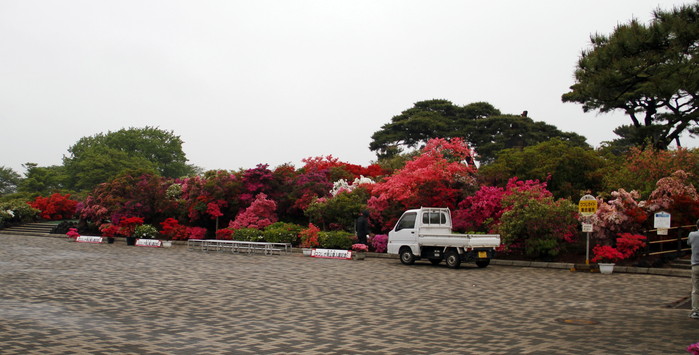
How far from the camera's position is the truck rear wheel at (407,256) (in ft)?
66.5

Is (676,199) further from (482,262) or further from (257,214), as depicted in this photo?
(257,214)

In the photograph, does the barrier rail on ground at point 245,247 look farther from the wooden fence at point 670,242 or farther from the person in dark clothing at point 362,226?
the wooden fence at point 670,242

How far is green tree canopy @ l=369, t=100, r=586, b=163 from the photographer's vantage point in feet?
169

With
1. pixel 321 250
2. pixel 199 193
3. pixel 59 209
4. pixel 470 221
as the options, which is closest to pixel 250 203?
pixel 199 193

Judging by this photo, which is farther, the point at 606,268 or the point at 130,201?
the point at 130,201

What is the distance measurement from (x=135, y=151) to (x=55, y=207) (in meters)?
35.1

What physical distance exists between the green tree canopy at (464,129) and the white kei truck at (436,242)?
3067 cm

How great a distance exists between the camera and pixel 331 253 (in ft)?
78.4

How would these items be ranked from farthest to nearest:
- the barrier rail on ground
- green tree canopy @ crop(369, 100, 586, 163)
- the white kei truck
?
green tree canopy @ crop(369, 100, 586, 163) < the barrier rail on ground < the white kei truck

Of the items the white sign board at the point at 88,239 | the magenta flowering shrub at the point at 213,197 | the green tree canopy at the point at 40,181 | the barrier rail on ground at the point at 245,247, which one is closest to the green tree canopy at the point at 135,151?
the green tree canopy at the point at 40,181

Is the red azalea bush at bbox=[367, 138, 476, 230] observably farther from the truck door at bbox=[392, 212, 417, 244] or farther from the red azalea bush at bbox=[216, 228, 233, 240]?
the red azalea bush at bbox=[216, 228, 233, 240]

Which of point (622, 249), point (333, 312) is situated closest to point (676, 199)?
point (622, 249)

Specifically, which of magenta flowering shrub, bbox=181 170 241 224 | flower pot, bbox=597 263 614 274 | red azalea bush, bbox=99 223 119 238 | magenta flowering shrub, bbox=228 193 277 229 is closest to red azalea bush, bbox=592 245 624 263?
flower pot, bbox=597 263 614 274

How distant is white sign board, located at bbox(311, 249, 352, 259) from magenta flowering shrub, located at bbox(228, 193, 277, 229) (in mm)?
5818
